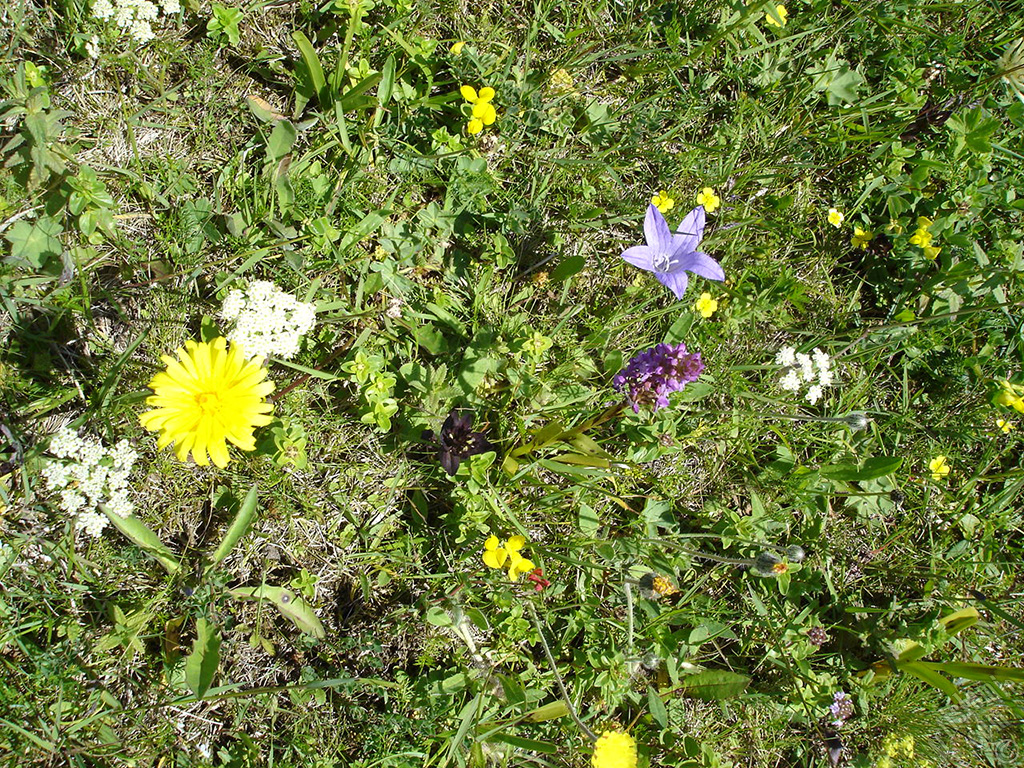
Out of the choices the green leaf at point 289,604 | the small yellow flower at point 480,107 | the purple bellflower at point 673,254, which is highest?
the small yellow flower at point 480,107

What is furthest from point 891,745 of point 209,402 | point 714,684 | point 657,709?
point 209,402

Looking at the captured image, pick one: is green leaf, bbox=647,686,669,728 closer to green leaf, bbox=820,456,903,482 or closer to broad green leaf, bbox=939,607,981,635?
green leaf, bbox=820,456,903,482

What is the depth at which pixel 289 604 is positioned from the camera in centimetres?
269

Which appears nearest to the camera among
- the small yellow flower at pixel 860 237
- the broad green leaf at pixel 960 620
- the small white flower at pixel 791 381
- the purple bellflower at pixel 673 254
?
the purple bellflower at pixel 673 254

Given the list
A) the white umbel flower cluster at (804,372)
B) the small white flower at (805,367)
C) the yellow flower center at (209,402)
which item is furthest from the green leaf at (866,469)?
the yellow flower center at (209,402)

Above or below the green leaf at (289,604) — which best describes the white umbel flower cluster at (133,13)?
above

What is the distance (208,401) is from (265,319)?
1.04 feet

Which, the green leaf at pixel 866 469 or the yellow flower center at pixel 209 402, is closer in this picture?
the yellow flower center at pixel 209 402

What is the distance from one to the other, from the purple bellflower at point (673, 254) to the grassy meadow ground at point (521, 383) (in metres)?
0.38

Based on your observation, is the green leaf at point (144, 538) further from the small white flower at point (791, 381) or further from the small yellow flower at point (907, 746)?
the small yellow flower at point (907, 746)

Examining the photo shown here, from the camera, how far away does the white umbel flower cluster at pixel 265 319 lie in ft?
7.52

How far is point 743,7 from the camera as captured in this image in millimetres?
3229

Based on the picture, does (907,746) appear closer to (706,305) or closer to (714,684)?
(714,684)

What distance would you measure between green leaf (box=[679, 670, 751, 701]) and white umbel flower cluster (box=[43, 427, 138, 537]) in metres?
2.28
